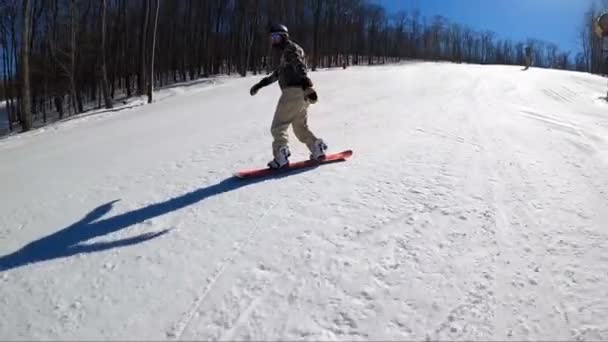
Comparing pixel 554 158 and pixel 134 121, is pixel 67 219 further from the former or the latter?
pixel 134 121

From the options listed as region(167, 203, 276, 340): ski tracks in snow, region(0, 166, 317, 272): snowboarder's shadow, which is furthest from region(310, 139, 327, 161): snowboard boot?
region(167, 203, 276, 340): ski tracks in snow

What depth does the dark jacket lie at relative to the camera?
527 cm

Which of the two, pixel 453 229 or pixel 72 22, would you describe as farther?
pixel 72 22

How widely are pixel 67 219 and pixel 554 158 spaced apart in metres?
6.19

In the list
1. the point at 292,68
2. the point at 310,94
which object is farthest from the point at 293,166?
the point at 292,68

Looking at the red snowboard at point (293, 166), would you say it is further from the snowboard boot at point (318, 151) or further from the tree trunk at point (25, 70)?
the tree trunk at point (25, 70)

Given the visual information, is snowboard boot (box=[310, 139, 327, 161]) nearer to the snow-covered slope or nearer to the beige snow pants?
the snow-covered slope

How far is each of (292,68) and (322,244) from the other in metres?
2.58

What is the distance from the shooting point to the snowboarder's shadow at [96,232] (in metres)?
3.64

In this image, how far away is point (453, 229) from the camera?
3783 mm

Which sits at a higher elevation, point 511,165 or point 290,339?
point 511,165

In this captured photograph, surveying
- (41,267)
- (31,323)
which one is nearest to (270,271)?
(31,323)

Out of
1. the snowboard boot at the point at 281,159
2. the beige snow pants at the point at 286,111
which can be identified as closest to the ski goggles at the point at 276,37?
the beige snow pants at the point at 286,111

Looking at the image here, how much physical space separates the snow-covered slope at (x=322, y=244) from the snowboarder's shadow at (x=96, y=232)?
24mm
